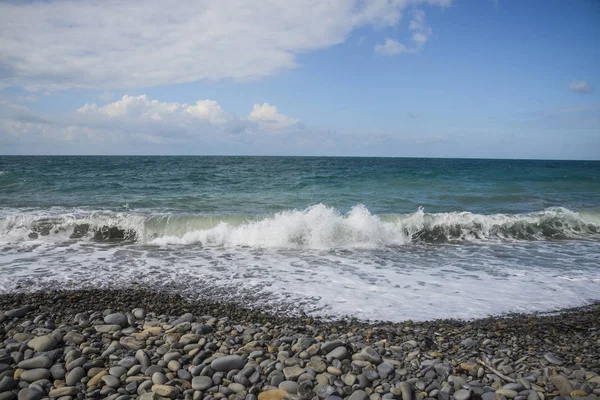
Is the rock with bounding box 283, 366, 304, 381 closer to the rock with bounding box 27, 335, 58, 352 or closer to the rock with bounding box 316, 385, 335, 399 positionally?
the rock with bounding box 316, 385, 335, 399

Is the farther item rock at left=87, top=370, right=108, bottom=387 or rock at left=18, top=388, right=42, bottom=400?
rock at left=87, top=370, right=108, bottom=387

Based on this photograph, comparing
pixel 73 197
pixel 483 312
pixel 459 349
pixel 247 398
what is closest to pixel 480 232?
pixel 483 312

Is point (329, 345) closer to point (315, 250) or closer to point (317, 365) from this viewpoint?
point (317, 365)

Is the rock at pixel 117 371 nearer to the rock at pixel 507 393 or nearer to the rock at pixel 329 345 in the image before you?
the rock at pixel 329 345

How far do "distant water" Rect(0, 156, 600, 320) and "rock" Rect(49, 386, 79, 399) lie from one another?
2.69 metres

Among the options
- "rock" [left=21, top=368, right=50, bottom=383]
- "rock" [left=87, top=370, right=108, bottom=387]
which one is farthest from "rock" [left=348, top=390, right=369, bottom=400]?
"rock" [left=21, top=368, right=50, bottom=383]

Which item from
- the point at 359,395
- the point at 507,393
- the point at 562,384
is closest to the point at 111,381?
the point at 359,395

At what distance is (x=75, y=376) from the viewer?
3277mm

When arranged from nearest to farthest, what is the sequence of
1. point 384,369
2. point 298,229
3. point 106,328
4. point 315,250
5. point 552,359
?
point 384,369
point 552,359
point 106,328
point 315,250
point 298,229

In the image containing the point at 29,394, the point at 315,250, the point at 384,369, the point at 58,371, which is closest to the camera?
the point at 29,394

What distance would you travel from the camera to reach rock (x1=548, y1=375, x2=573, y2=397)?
3.13m

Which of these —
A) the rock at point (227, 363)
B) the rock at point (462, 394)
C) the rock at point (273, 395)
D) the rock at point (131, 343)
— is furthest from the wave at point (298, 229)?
the rock at point (462, 394)

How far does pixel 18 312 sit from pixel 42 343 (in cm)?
125

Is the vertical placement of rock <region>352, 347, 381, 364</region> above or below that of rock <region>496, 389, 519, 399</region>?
above
